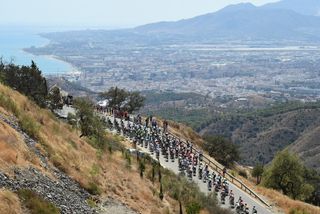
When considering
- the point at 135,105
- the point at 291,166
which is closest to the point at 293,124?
the point at 135,105

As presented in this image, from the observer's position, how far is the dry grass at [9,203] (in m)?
14.0

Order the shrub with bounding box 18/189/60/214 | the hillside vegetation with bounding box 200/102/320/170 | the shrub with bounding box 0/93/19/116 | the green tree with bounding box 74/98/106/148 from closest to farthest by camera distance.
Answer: the shrub with bounding box 18/189/60/214
the shrub with bounding box 0/93/19/116
the green tree with bounding box 74/98/106/148
the hillside vegetation with bounding box 200/102/320/170

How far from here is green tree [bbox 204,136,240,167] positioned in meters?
65.3

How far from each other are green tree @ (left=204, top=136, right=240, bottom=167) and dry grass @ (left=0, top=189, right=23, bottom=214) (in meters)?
50.8

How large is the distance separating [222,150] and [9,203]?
179 ft

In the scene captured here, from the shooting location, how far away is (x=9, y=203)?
14414 mm

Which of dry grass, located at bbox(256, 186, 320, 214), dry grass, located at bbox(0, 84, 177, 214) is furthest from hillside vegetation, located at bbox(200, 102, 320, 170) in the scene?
dry grass, located at bbox(0, 84, 177, 214)

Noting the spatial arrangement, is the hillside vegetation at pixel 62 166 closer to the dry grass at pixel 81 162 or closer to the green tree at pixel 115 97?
the dry grass at pixel 81 162

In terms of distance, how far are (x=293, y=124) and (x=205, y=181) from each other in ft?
363

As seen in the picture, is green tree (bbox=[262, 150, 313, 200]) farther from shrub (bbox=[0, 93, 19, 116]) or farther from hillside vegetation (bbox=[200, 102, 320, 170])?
hillside vegetation (bbox=[200, 102, 320, 170])

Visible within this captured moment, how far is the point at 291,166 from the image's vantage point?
50.7 m

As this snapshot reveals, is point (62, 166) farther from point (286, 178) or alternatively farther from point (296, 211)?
point (286, 178)

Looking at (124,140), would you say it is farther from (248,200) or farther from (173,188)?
(173,188)

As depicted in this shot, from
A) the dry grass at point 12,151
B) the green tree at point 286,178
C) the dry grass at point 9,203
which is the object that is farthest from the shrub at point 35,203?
the green tree at point 286,178
